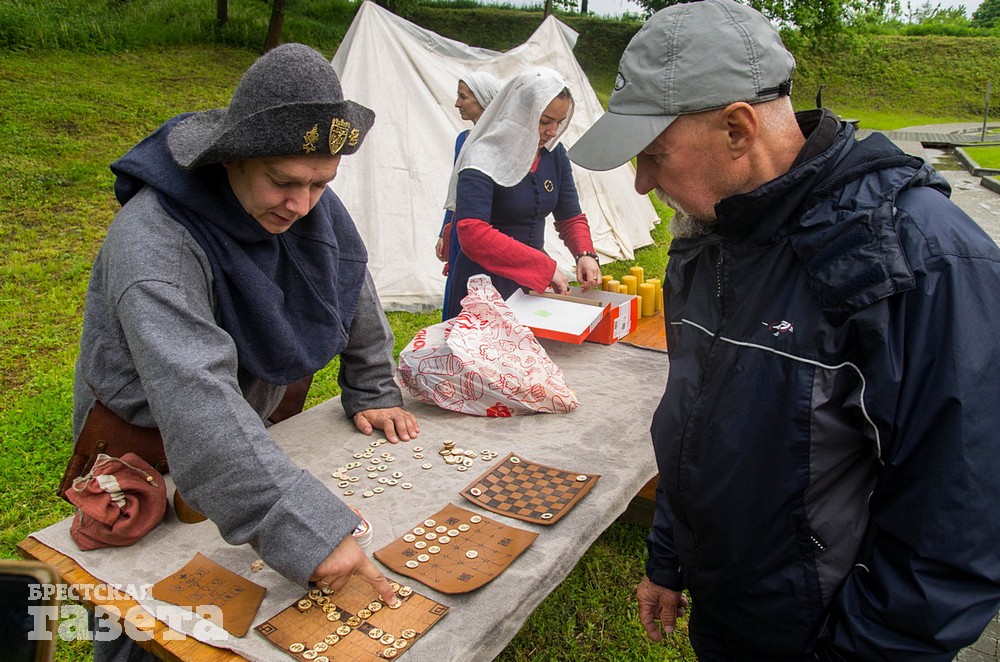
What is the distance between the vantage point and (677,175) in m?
1.29

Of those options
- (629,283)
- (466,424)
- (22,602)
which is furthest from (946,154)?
(22,602)

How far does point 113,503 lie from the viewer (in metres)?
1.58

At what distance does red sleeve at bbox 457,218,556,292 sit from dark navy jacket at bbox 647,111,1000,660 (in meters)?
1.52

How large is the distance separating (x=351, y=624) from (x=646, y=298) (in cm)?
250

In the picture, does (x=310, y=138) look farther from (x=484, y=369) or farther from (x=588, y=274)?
(x=588, y=274)

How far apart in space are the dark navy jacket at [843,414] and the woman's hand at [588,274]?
178cm

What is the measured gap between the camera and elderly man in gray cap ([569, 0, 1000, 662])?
1025 millimetres

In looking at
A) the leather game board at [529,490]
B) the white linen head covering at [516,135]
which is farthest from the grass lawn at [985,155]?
the leather game board at [529,490]

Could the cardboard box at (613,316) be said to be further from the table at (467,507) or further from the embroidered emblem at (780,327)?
the embroidered emblem at (780,327)

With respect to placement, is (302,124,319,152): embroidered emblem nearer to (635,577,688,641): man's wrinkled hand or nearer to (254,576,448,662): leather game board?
(254,576,448,662): leather game board

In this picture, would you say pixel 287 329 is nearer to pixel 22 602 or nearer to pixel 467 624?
pixel 467 624

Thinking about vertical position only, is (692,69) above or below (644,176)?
above

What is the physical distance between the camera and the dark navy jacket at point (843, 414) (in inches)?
40.1

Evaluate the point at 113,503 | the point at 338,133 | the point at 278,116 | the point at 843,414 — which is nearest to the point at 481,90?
the point at 338,133
